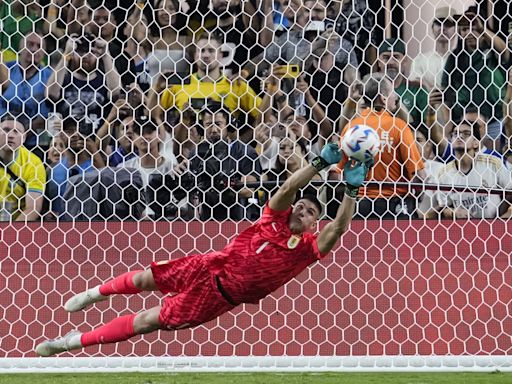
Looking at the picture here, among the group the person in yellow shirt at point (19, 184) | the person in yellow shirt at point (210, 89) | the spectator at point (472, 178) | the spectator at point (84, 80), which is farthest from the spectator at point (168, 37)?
the spectator at point (472, 178)

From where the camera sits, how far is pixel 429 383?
640 cm

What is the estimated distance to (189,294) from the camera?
20.2 feet

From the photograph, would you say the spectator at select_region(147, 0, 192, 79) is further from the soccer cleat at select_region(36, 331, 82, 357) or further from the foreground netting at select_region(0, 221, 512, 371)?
the soccer cleat at select_region(36, 331, 82, 357)

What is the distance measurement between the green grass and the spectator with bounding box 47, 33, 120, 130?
90.6 inches

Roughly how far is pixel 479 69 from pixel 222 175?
226cm

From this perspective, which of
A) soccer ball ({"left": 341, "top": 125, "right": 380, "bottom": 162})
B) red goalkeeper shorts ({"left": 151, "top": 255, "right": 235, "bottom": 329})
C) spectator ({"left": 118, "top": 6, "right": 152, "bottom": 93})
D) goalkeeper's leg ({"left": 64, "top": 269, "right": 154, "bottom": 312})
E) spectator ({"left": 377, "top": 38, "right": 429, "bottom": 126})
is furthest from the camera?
spectator ({"left": 118, "top": 6, "right": 152, "bottom": 93})

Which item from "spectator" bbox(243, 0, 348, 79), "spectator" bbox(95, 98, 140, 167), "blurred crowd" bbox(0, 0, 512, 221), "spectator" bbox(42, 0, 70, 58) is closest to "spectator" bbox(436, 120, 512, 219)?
"blurred crowd" bbox(0, 0, 512, 221)

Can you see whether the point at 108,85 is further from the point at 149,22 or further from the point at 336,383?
the point at 336,383

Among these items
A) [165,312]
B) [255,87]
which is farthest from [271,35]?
[165,312]

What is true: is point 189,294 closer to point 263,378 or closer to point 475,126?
point 263,378

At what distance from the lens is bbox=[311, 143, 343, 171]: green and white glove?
220 inches

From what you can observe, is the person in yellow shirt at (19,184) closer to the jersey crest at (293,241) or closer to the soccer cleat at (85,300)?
the soccer cleat at (85,300)

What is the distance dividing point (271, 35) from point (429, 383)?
3.51 metres

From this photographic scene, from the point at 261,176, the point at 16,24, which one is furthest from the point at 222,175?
the point at 16,24
